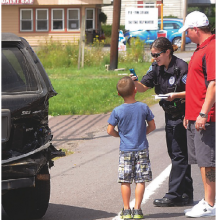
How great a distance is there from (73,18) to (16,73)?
38.1 m

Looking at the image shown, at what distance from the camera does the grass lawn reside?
47.2ft

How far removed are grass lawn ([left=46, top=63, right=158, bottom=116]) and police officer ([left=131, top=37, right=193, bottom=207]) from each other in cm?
760

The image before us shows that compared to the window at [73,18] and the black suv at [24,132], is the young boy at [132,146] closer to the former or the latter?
the black suv at [24,132]

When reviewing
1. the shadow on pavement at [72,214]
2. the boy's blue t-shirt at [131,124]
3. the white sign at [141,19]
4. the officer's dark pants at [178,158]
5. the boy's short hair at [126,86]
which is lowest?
the shadow on pavement at [72,214]

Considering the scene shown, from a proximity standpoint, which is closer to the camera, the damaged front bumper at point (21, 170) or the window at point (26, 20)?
the damaged front bumper at point (21, 170)

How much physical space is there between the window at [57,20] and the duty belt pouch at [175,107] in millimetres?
37147

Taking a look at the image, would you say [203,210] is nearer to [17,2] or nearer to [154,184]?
[154,184]

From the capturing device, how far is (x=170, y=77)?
636 cm

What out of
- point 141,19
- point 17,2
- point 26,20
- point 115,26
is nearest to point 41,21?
point 26,20

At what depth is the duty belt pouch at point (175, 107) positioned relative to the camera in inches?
249

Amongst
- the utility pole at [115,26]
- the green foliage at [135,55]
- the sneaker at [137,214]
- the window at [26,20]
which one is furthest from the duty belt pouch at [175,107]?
the window at [26,20]

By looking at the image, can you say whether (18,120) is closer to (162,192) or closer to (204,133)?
(204,133)

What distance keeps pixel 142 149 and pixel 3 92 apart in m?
1.47

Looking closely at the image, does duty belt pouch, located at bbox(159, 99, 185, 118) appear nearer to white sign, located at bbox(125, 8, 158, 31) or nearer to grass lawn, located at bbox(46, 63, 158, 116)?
grass lawn, located at bbox(46, 63, 158, 116)
